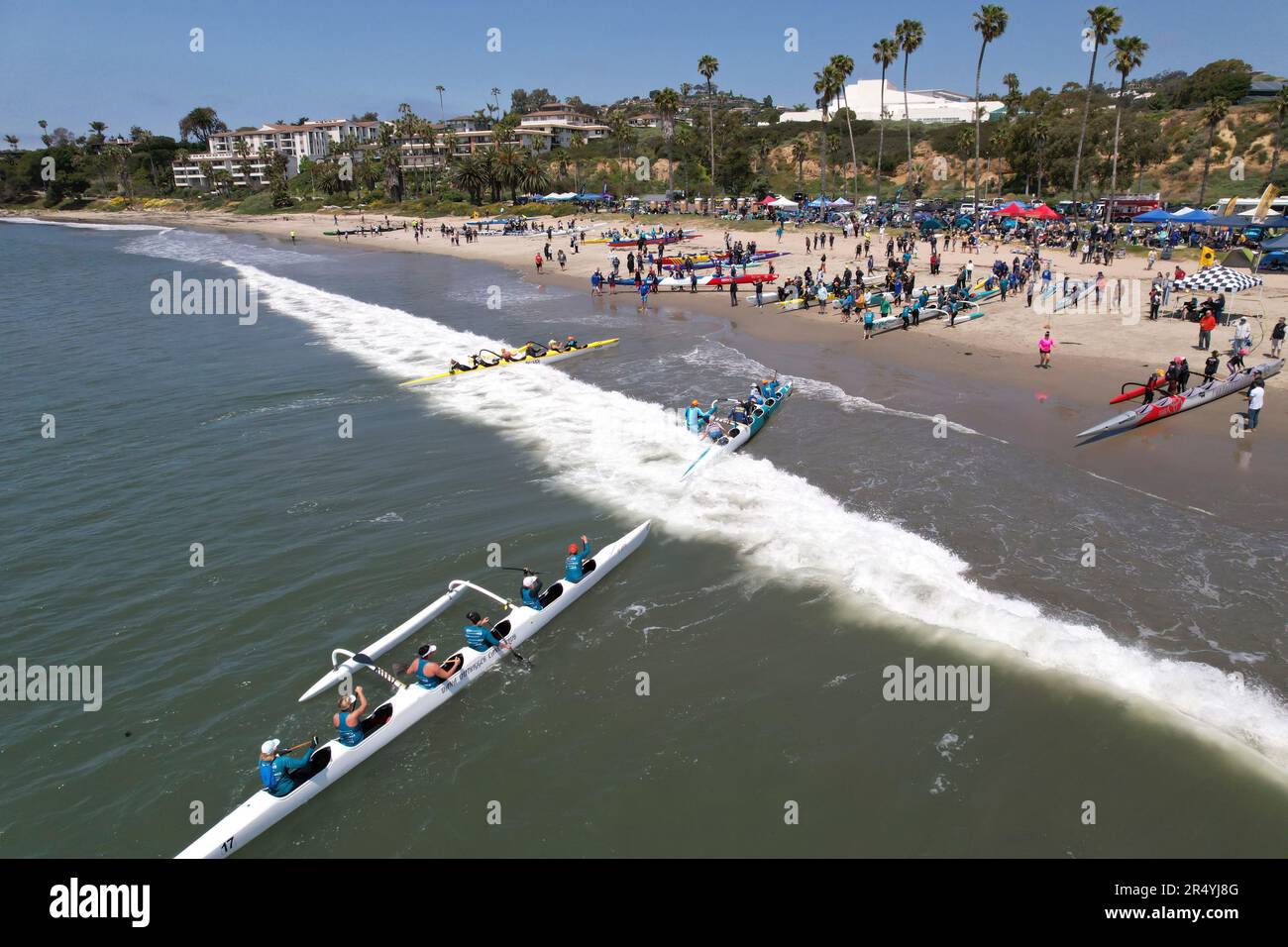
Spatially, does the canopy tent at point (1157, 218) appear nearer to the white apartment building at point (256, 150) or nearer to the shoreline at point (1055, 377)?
the shoreline at point (1055, 377)

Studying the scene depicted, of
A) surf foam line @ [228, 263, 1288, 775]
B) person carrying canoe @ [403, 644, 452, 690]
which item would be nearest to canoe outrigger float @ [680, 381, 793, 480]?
surf foam line @ [228, 263, 1288, 775]

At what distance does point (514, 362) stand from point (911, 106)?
114 metres

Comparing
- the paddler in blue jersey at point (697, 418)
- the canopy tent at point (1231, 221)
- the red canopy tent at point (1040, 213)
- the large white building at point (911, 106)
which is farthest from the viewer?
the large white building at point (911, 106)

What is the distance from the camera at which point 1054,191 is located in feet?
238

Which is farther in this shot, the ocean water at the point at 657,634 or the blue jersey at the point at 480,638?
the blue jersey at the point at 480,638

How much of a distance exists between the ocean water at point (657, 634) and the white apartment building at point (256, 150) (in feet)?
498

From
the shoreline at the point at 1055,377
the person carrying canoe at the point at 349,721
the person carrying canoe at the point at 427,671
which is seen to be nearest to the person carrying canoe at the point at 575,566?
the person carrying canoe at the point at 427,671

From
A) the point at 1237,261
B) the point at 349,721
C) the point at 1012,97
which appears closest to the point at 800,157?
the point at 1012,97

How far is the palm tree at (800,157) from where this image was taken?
85.0m

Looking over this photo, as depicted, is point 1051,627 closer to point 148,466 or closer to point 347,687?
point 347,687

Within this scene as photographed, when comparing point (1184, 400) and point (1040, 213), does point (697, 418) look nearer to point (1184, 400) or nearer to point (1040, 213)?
point (1184, 400)

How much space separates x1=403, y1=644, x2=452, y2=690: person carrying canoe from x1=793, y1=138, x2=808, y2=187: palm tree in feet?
277
